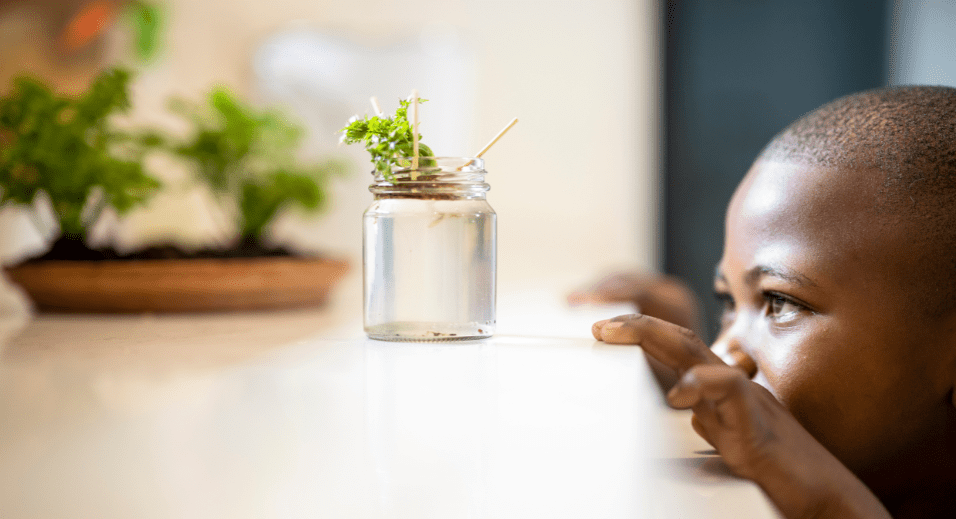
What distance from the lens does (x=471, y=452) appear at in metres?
0.38

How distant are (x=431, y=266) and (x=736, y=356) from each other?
0.34 metres

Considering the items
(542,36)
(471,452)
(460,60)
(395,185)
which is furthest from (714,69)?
(471,452)

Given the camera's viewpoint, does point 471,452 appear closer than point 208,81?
Yes

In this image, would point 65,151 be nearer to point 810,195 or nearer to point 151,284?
point 151,284

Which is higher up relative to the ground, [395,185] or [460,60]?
[460,60]

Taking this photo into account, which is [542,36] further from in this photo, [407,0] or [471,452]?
[471,452]

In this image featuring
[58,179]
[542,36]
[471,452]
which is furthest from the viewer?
[542,36]

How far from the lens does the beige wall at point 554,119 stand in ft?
5.80

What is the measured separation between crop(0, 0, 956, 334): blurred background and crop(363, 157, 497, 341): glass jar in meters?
0.86

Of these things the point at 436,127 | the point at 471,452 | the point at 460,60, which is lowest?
the point at 471,452

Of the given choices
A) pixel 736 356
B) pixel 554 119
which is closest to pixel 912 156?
pixel 736 356

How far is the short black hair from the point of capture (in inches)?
23.9

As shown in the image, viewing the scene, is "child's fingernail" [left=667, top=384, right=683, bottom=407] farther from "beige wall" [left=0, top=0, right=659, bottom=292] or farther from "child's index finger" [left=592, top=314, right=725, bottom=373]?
"beige wall" [left=0, top=0, right=659, bottom=292]

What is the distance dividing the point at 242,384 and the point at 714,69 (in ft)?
6.73
